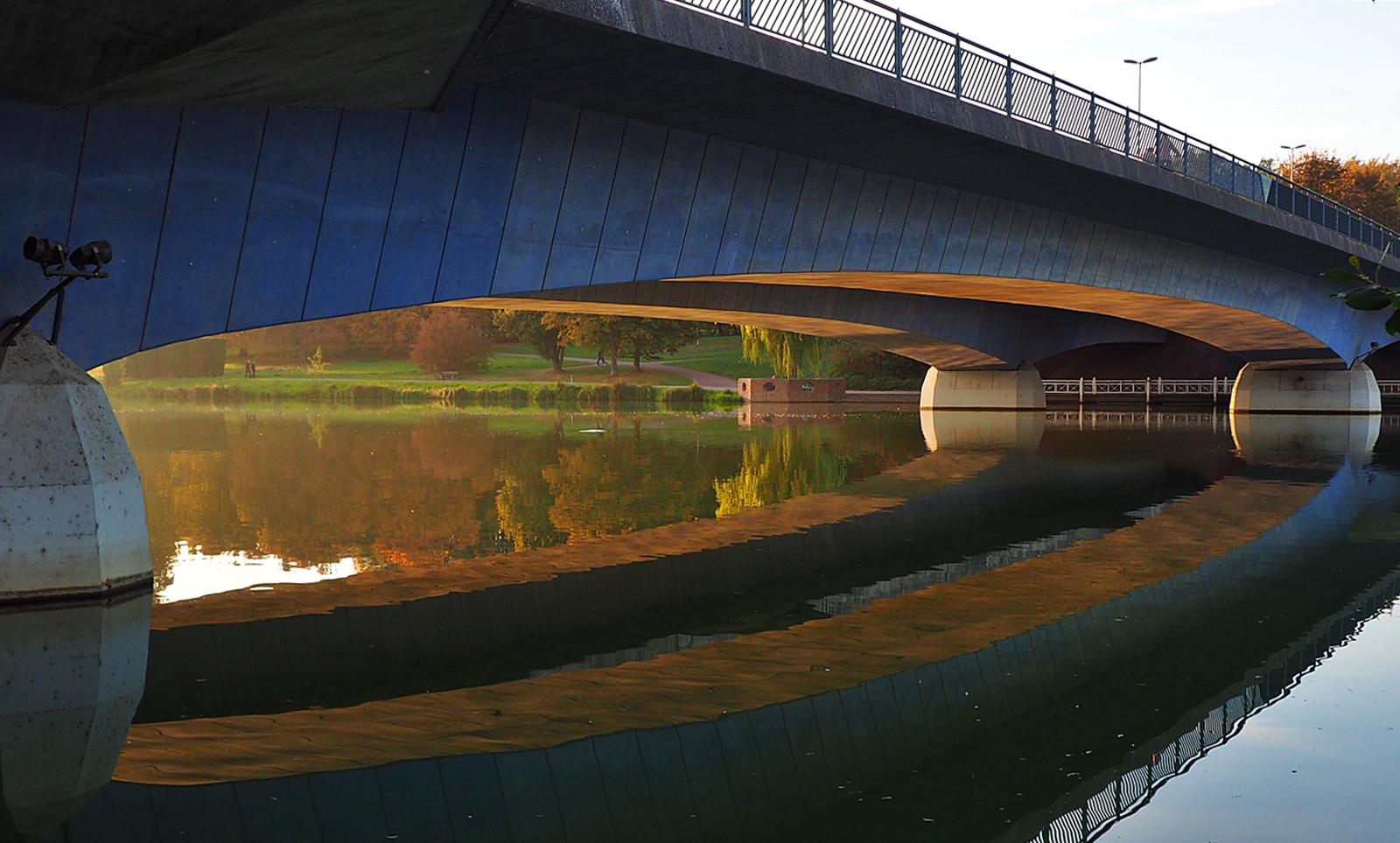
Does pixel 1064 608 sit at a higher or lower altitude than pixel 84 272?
lower

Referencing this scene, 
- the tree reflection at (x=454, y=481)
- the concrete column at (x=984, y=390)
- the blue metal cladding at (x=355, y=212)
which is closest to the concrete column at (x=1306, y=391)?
the concrete column at (x=984, y=390)

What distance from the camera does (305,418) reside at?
46375 mm

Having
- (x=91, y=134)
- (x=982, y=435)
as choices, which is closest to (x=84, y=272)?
(x=91, y=134)

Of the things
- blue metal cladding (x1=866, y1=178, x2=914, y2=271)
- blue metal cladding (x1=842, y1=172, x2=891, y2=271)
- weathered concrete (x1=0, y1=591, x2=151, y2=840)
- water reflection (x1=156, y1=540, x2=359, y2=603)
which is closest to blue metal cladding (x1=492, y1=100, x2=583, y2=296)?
water reflection (x1=156, y1=540, x2=359, y2=603)

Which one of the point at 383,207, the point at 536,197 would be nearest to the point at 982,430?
the point at 536,197

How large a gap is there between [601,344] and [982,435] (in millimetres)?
39245

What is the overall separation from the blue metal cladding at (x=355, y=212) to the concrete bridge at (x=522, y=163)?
30 mm

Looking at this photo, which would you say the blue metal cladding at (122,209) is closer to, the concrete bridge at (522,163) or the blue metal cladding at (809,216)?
the concrete bridge at (522,163)

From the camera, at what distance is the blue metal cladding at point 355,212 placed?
14047mm

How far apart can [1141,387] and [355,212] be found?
5556 centimetres

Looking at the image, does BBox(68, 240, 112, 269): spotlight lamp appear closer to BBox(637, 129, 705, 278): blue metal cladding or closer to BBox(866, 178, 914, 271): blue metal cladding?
BBox(637, 129, 705, 278): blue metal cladding

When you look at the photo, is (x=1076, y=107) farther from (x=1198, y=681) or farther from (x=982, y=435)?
(x=1198, y=681)

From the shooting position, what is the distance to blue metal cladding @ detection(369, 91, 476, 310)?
14758 millimetres

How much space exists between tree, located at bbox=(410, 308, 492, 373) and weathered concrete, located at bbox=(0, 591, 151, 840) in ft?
273
